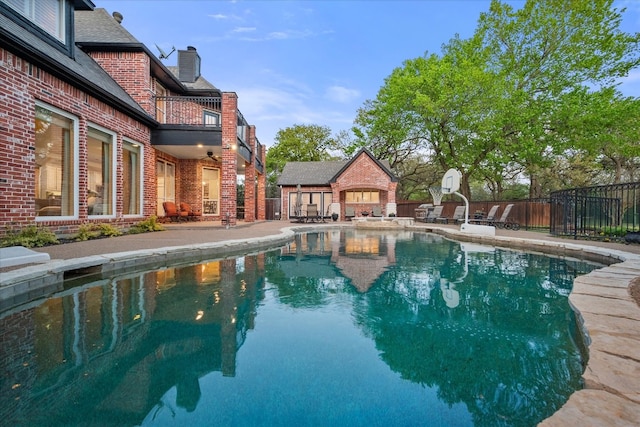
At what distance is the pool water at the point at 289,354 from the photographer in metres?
1.73

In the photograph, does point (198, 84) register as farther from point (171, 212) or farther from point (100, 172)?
point (100, 172)

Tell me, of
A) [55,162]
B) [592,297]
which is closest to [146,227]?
[55,162]

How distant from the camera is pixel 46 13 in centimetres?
721

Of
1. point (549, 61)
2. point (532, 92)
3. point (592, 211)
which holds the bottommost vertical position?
point (592, 211)

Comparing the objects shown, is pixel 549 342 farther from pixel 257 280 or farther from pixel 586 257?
pixel 586 257

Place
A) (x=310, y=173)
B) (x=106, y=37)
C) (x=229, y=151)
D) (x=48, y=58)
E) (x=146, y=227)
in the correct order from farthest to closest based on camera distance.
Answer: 1. (x=310, y=173)
2. (x=229, y=151)
3. (x=106, y=37)
4. (x=146, y=227)
5. (x=48, y=58)

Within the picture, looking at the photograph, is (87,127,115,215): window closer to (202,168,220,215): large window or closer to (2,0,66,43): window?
(2,0,66,43): window

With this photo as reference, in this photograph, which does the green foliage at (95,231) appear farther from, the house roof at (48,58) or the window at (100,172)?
the house roof at (48,58)

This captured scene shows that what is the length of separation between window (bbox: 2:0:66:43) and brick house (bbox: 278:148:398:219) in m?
12.8

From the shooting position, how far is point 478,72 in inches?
688

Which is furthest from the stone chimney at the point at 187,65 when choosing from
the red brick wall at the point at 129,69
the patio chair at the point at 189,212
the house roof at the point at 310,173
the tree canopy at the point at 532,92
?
the tree canopy at the point at 532,92

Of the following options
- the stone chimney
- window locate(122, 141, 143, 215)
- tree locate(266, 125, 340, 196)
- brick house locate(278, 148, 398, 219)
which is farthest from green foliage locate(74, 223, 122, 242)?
tree locate(266, 125, 340, 196)

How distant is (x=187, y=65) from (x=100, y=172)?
971 cm

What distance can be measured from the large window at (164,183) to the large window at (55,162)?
17.2ft
